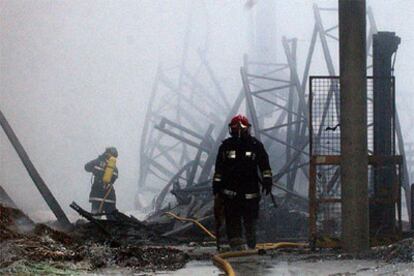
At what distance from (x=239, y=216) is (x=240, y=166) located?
0.58 meters

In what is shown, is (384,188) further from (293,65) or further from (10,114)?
(10,114)

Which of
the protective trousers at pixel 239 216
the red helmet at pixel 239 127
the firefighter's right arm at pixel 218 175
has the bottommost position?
the protective trousers at pixel 239 216

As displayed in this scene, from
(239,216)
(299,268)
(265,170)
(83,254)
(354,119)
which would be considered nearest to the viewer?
(299,268)

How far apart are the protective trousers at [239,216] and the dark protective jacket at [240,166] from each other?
130 mm

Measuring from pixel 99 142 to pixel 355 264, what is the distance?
19.6 m

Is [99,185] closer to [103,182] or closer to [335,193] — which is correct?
[103,182]

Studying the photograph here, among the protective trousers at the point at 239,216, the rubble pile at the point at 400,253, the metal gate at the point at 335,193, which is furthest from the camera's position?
the metal gate at the point at 335,193

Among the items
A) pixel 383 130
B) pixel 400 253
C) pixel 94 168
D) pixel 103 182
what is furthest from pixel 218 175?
pixel 94 168

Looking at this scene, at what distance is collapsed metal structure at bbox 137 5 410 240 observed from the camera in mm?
12531

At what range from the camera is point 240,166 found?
763cm

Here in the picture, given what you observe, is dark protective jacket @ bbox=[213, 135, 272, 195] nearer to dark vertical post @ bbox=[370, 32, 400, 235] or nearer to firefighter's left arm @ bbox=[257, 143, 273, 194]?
firefighter's left arm @ bbox=[257, 143, 273, 194]

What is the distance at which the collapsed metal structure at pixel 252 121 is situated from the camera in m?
12.5

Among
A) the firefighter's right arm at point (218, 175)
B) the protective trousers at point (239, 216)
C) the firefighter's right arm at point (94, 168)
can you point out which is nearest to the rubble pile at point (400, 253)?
the protective trousers at point (239, 216)

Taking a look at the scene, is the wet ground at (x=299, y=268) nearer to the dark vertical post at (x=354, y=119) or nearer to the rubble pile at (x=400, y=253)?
the rubble pile at (x=400, y=253)
